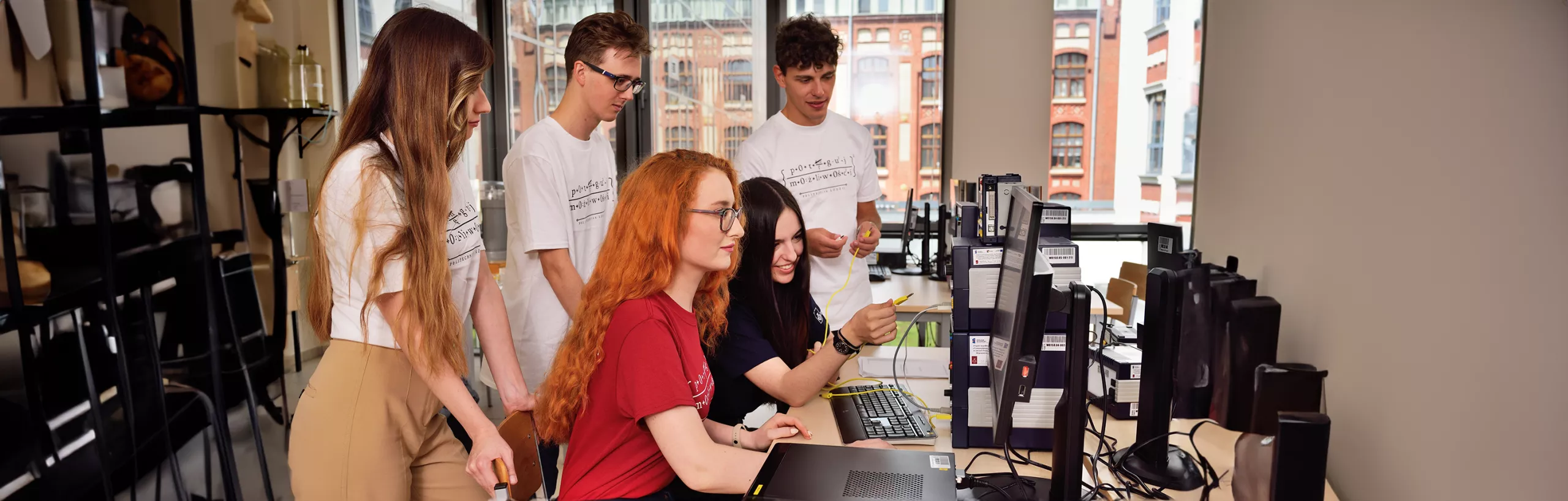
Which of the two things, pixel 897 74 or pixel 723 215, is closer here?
pixel 723 215

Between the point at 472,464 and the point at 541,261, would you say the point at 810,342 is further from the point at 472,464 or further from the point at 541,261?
the point at 472,464

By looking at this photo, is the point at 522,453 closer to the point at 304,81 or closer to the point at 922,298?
the point at 304,81

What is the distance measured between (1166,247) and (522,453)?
1359 mm

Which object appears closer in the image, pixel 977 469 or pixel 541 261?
pixel 977 469

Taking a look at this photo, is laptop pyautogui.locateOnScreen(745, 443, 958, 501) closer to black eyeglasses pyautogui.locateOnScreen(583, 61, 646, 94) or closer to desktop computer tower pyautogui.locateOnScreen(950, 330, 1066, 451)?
desktop computer tower pyautogui.locateOnScreen(950, 330, 1066, 451)

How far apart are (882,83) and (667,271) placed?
377 centimetres

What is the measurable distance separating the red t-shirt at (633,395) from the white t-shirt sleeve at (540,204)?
0.72 metres

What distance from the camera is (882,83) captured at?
4941 millimetres

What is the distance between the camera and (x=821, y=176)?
2.72m

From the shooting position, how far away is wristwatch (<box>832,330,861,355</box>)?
157cm

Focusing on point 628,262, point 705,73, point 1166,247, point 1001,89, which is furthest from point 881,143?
point 628,262

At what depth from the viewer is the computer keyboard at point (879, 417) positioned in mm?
1541

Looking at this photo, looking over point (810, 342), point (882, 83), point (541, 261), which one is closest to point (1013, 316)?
point (810, 342)

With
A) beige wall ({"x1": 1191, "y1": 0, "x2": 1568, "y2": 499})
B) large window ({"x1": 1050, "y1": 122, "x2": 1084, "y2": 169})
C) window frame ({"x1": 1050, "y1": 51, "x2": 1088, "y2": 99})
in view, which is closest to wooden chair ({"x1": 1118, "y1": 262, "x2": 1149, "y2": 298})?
window frame ({"x1": 1050, "y1": 51, "x2": 1088, "y2": 99})
